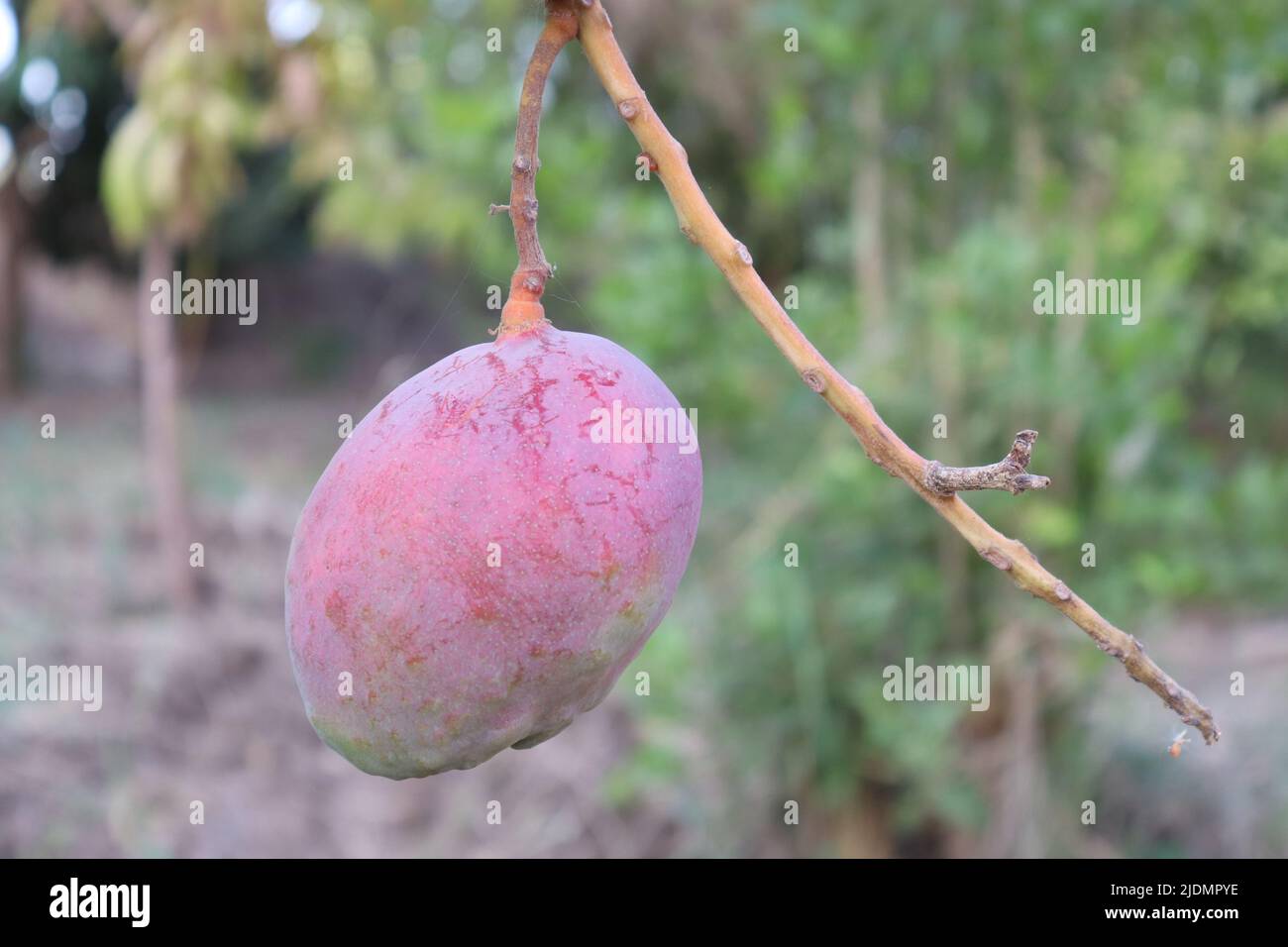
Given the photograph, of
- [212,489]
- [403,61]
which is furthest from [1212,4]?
[212,489]

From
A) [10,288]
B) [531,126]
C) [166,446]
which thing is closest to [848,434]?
[531,126]

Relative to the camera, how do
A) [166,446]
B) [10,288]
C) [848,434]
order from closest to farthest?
[848,434]
[166,446]
[10,288]

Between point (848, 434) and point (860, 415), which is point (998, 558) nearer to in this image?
point (860, 415)

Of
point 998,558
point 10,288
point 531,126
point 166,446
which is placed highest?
point 10,288

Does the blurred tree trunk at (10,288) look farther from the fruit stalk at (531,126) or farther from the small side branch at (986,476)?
the small side branch at (986,476)

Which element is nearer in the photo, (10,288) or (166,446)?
(166,446)

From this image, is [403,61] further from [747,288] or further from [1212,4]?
[747,288]
